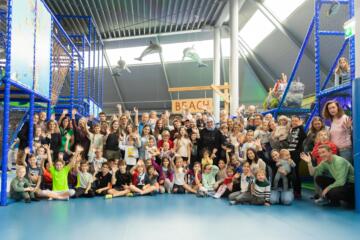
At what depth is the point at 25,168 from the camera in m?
5.79

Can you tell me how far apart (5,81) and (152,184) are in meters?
3.16

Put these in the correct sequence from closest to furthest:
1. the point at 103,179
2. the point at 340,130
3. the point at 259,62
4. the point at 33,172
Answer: the point at 340,130, the point at 33,172, the point at 103,179, the point at 259,62

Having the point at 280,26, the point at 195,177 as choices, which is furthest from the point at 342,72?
the point at 280,26

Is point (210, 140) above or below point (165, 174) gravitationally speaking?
above

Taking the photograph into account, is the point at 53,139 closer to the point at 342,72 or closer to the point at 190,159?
the point at 190,159

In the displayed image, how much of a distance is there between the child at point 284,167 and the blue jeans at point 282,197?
0.34 feet

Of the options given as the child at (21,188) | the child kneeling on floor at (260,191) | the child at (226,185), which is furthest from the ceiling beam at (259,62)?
the child at (21,188)

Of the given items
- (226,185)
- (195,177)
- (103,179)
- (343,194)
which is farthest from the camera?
(195,177)

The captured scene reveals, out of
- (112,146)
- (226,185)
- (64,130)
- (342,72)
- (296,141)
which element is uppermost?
(342,72)

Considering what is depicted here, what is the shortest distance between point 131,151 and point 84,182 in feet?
3.64

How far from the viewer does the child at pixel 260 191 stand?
17.8 feet

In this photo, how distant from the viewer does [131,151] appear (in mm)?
6941

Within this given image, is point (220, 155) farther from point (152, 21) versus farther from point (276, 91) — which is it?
point (152, 21)

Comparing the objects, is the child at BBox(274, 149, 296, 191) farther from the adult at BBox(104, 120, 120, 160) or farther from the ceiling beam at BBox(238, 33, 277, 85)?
the ceiling beam at BBox(238, 33, 277, 85)
